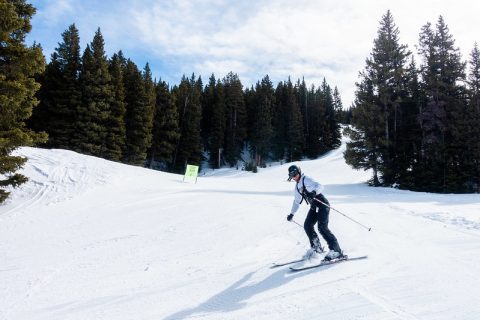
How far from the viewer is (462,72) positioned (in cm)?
2881

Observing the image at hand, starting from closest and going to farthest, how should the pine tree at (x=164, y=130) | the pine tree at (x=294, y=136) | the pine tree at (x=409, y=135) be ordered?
the pine tree at (x=409, y=135) → the pine tree at (x=164, y=130) → the pine tree at (x=294, y=136)

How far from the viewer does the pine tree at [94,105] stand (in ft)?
113

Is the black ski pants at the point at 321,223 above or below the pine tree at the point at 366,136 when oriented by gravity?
below

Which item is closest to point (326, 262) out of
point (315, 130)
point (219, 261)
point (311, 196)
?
point (311, 196)

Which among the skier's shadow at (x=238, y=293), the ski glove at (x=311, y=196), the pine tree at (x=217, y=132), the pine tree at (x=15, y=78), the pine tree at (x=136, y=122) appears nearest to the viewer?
the skier's shadow at (x=238, y=293)

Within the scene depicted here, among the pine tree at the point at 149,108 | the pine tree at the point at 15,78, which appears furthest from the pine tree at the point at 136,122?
the pine tree at the point at 15,78

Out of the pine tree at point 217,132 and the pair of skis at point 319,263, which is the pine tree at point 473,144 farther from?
the pine tree at point 217,132

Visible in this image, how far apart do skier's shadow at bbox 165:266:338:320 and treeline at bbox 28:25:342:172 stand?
1227 inches

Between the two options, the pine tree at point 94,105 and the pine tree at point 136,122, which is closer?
the pine tree at point 94,105

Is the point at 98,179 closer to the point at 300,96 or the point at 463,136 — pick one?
the point at 463,136

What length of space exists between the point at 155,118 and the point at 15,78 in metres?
35.2

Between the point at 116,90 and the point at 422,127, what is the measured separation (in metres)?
30.2

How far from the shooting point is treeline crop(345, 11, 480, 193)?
1059 inches

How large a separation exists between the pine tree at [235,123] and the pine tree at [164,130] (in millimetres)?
10852
